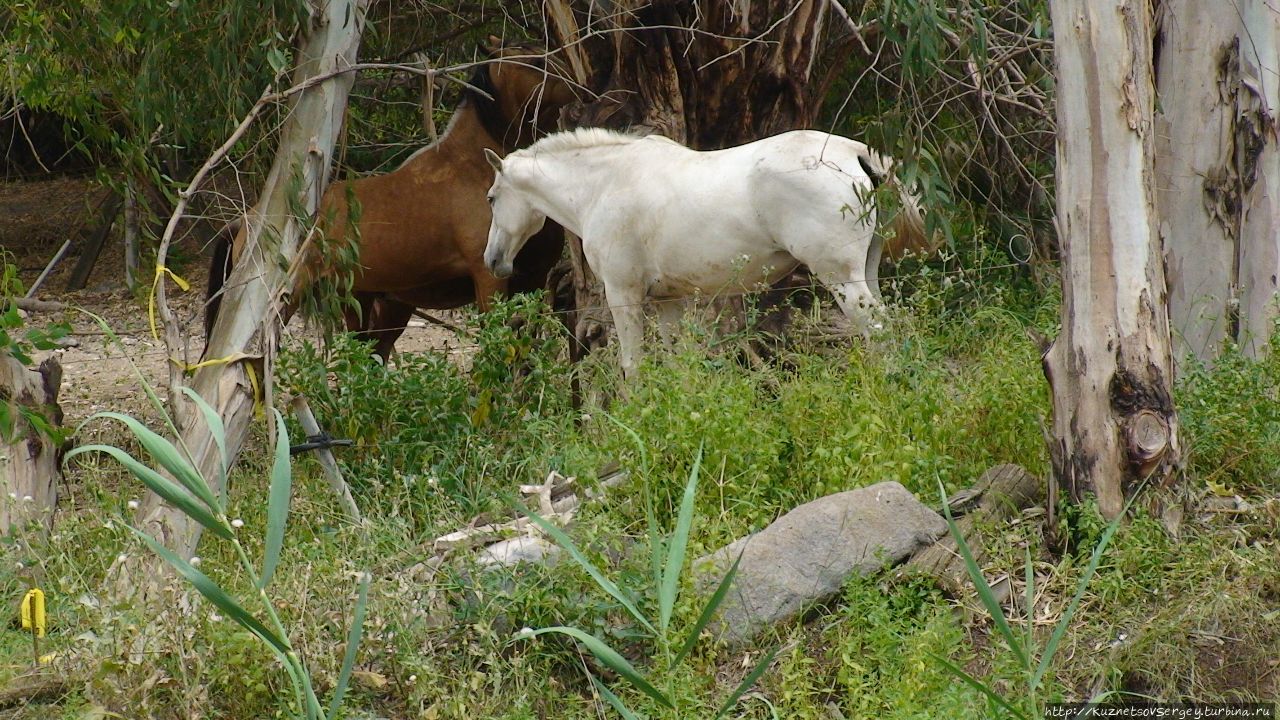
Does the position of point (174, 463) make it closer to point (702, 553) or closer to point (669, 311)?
point (702, 553)

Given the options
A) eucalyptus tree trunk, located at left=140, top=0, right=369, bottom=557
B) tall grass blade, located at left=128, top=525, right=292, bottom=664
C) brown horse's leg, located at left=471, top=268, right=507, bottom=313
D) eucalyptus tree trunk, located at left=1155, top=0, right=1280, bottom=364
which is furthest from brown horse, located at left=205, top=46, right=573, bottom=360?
tall grass blade, located at left=128, top=525, right=292, bottom=664

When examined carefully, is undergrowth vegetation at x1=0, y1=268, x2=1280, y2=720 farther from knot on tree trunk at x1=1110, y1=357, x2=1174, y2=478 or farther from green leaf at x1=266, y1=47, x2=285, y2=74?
green leaf at x1=266, y1=47, x2=285, y2=74

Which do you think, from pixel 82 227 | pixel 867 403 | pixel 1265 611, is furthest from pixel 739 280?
pixel 82 227

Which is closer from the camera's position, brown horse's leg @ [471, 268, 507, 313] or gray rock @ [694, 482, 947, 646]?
gray rock @ [694, 482, 947, 646]

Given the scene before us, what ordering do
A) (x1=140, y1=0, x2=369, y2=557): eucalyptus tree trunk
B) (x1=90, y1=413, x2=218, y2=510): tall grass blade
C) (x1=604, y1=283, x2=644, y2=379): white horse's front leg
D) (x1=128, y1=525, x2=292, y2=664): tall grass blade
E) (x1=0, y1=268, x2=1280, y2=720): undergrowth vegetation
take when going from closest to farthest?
(x1=128, y1=525, x2=292, y2=664): tall grass blade < (x1=90, y1=413, x2=218, y2=510): tall grass blade < (x1=0, y1=268, x2=1280, y2=720): undergrowth vegetation < (x1=140, y1=0, x2=369, y2=557): eucalyptus tree trunk < (x1=604, y1=283, x2=644, y2=379): white horse's front leg

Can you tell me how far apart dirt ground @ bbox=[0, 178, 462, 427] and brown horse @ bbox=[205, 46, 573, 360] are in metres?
1.45

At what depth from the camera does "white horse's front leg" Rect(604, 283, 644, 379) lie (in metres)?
7.00

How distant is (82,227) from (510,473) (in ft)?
34.2

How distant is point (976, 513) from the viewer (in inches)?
193

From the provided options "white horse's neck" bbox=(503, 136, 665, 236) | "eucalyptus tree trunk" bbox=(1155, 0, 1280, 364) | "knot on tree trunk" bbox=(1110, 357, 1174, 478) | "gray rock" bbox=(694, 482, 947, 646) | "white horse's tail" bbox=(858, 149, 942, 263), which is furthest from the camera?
"white horse's neck" bbox=(503, 136, 665, 236)

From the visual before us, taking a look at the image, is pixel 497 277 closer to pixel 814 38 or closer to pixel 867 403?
pixel 814 38

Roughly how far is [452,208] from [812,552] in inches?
173

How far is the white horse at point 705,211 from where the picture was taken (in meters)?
6.37

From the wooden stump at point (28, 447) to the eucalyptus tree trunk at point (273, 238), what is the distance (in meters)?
0.51
